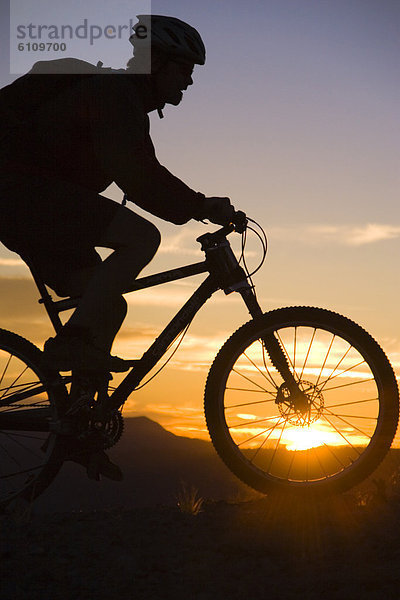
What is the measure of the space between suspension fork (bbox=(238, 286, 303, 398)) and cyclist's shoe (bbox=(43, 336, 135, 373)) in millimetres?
1073

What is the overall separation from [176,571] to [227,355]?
1582mm

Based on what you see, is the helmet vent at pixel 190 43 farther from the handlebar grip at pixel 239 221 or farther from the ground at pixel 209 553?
the ground at pixel 209 553

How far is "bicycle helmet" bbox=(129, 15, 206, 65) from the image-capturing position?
4.73 meters

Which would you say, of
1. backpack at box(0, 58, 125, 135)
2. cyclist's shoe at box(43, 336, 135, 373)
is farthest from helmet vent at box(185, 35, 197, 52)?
cyclist's shoe at box(43, 336, 135, 373)

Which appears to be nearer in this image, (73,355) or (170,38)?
(73,355)

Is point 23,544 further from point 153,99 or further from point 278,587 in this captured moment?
point 153,99

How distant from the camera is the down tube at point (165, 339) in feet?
16.2

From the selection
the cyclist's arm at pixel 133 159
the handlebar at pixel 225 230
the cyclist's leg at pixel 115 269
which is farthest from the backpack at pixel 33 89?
the handlebar at pixel 225 230

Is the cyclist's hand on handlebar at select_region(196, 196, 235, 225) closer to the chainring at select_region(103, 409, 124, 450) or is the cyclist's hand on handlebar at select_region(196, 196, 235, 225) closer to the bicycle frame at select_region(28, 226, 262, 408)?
the bicycle frame at select_region(28, 226, 262, 408)

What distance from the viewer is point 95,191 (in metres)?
4.79

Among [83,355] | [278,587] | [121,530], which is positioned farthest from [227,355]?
[278,587]

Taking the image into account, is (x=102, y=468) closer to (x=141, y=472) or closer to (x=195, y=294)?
(x=195, y=294)

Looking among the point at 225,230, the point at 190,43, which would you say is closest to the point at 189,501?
the point at 225,230

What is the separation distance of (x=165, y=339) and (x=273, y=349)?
30.7 inches
